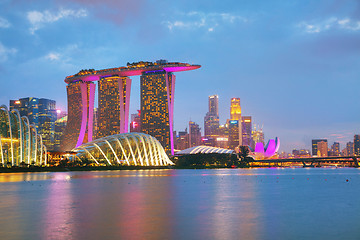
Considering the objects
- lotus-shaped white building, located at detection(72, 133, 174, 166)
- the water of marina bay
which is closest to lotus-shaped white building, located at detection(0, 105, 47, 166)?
lotus-shaped white building, located at detection(72, 133, 174, 166)

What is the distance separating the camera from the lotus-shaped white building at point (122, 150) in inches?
5901

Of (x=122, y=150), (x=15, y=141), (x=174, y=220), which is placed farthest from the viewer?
(x=122, y=150)

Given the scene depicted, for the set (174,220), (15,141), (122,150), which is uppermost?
(15,141)

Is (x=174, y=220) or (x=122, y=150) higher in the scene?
(x=122, y=150)

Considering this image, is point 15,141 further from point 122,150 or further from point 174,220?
point 174,220

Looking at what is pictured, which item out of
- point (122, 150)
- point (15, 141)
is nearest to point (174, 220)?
point (15, 141)

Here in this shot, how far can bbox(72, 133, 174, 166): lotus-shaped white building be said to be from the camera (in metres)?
150

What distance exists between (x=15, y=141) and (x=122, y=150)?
45065 millimetres

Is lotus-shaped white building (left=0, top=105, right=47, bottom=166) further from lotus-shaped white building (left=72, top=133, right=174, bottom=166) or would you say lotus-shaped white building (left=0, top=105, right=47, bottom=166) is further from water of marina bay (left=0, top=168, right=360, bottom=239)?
water of marina bay (left=0, top=168, right=360, bottom=239)

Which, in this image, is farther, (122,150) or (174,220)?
(122,150)

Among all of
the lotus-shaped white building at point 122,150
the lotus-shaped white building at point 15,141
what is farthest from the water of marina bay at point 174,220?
the lotus-shaped white building at point 122,150

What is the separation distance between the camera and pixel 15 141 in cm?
11225

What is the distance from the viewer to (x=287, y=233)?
65.8 feet

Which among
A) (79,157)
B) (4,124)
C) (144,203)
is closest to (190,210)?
(144,203)
